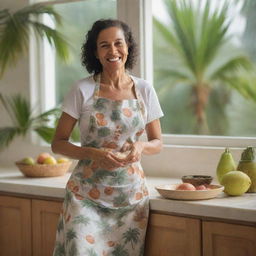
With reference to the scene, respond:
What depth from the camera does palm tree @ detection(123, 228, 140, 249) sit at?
2.91 meters

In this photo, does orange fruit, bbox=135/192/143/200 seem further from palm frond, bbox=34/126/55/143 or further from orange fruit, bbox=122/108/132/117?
palm frond, bbox=34/126/55/143

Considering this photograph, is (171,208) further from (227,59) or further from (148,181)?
(227,59)

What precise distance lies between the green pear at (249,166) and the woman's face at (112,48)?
0.74m

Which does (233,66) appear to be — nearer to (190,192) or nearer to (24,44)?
(190,192)

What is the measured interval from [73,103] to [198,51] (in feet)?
3.66

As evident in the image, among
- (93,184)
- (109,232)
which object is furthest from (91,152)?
(109,232)

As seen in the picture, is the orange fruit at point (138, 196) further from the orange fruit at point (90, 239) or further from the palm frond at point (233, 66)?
the palm frond at point (233, 66)

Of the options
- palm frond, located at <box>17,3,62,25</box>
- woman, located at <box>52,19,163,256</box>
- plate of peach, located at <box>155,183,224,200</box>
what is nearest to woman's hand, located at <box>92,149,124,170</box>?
woman, located at <box>52,19,163,256</box>

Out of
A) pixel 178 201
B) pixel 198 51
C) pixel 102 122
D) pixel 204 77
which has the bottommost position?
pixel 178 201

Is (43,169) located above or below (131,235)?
above

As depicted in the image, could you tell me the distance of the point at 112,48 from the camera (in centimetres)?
287

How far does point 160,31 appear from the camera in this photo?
3.83m

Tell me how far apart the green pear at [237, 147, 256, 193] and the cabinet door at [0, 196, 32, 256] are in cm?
117

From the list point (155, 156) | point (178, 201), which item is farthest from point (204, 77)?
point (178, 201)
